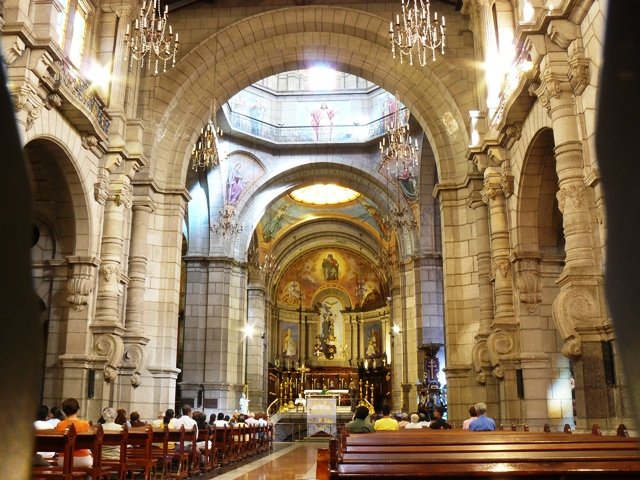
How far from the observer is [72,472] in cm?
546

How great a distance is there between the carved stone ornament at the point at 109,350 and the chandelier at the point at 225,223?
12209mm

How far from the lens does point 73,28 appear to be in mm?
12211

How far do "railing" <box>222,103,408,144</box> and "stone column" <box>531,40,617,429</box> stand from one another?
16336 millimetres

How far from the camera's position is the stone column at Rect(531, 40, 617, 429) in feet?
26.8

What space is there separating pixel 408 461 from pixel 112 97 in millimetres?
11402

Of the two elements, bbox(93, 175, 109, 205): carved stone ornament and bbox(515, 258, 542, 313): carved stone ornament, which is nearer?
bbox(515, 258, 542, 313): carved stone ornament

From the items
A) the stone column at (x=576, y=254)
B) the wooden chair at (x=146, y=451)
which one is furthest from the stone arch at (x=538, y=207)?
the wooden chair at (x=146, y=451)

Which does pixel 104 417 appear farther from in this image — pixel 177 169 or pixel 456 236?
pixel 456 236

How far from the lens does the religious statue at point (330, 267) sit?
40.4 m

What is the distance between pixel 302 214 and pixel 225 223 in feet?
31.2

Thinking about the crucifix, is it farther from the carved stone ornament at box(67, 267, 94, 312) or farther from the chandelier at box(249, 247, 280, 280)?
the carved stone ornament at box(67, 267, 94, 312)

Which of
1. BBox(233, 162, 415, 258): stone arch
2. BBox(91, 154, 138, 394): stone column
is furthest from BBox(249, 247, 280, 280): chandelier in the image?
BBox(91, 154, 138, 394): stone column

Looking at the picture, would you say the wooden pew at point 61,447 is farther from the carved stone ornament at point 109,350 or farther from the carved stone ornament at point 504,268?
the carved stone ornament at point 504,268

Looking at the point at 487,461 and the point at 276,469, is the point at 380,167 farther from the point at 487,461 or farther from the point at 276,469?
the point at 487,461
